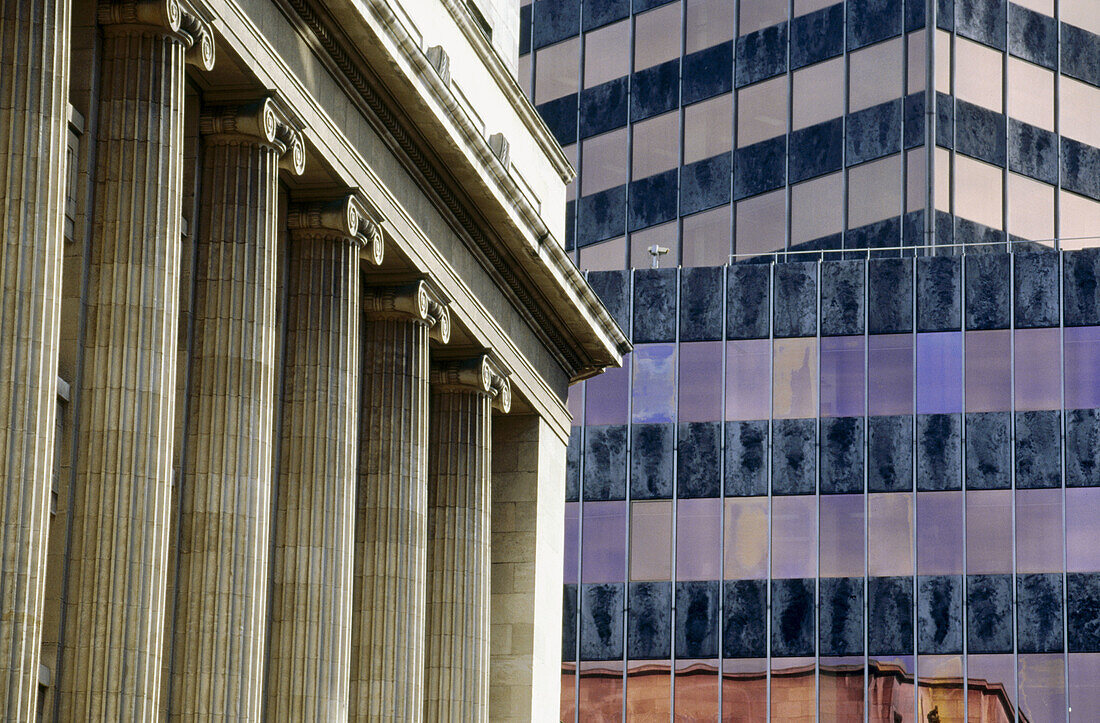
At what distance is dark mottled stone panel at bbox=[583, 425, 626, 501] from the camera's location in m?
73.6

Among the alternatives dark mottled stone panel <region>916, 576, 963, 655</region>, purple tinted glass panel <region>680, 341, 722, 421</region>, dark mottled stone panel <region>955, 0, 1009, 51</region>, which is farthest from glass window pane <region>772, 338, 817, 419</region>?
dark mottled stone panel <region>955, 0, 1009, 51</region>

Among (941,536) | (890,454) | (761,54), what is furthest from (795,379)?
(761,54)

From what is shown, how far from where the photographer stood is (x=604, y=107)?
8644 centimetres

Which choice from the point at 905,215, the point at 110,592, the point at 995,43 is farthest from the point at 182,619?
the point at 995,43

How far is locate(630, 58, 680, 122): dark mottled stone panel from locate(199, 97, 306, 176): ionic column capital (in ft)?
180

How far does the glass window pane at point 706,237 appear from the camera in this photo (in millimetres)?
81812

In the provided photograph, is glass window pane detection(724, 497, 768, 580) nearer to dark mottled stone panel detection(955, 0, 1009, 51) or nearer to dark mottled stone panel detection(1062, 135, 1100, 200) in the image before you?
dark mottled stone panel detection(1062, 135, 1100, 200)

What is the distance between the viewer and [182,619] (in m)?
29.1

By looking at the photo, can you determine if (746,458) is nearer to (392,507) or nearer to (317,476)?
(392,507)

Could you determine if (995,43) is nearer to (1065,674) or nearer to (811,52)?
(811,52)

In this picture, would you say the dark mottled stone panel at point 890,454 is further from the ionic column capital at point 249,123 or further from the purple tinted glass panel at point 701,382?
the ionic column capital at point 249,123

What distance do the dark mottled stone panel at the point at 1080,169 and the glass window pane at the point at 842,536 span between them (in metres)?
17.1

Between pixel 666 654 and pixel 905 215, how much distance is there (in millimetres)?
18028

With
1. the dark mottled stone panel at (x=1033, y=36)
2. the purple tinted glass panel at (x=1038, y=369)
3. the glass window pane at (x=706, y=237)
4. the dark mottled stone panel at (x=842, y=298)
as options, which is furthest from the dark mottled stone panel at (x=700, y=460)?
the dark mottled stone panel at (x=1033, y=36)
